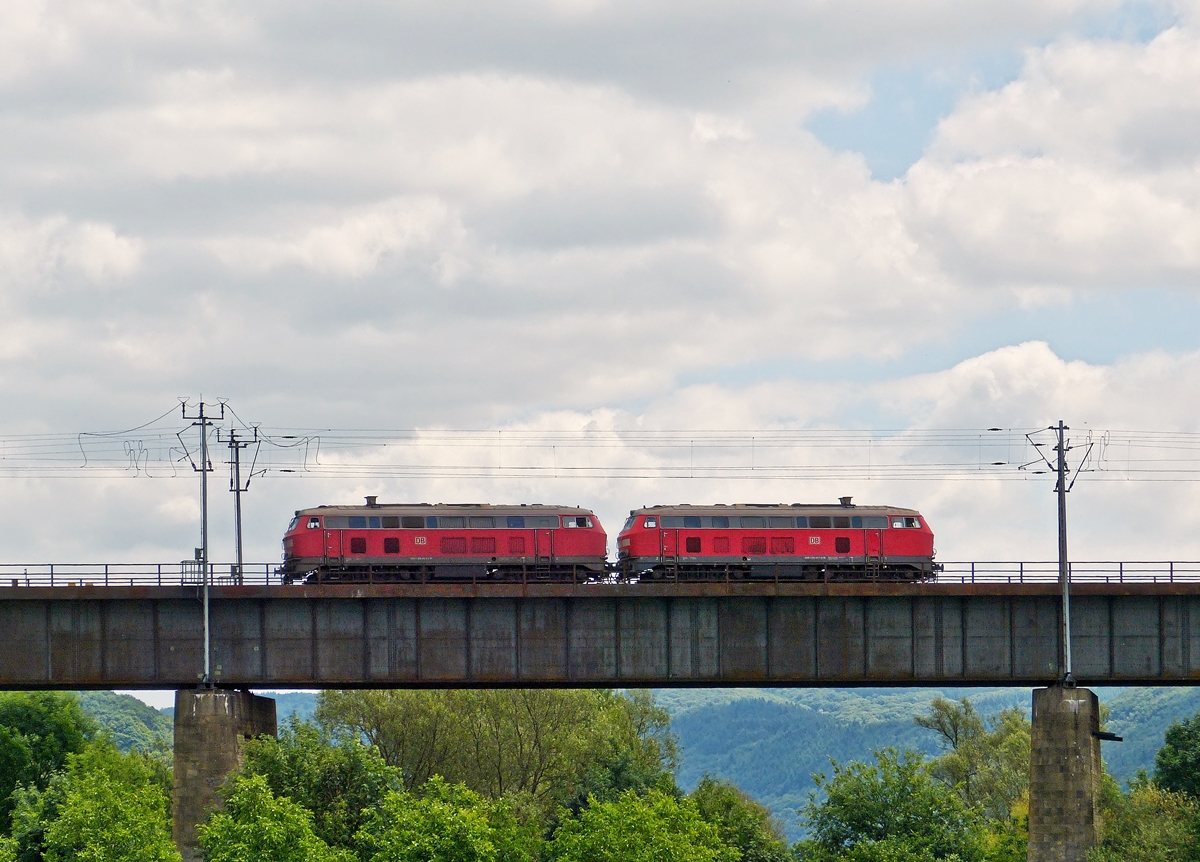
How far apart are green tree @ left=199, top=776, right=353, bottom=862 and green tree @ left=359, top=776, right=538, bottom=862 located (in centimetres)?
192

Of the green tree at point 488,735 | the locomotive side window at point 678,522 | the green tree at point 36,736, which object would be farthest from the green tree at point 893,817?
the green tree at point 36,736

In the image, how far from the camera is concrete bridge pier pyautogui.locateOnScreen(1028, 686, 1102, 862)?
198 ft

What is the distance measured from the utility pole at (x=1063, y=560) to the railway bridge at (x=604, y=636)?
499 millimetres

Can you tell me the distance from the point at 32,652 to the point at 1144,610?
4740 cm

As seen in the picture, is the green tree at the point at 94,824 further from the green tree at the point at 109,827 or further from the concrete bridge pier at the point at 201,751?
the concrete bridge pier at the point at 201,751

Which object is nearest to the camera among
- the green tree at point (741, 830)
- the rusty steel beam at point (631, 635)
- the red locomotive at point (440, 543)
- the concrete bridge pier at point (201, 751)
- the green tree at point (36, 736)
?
the concrete bridge pier at point (201, 751)

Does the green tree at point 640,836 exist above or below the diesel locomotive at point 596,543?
below

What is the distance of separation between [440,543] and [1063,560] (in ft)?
96.2

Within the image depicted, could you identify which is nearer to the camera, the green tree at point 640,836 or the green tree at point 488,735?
the green tree at point 640,836

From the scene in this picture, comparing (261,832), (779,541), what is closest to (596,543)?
(779,541)

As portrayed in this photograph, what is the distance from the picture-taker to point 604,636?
206 feet

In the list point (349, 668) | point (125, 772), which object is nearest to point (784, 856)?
point (349, 668)

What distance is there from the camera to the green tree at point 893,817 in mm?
64312

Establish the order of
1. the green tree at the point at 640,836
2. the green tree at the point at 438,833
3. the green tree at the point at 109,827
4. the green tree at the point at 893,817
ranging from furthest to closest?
the green tree at the point at 893,817, the green tree at the point at 640,836, the green tree at the point at 109,827, the green tree at the point at 438,833
